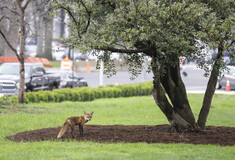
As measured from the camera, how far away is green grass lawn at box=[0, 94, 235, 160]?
7273 mm

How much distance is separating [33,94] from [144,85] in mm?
9176

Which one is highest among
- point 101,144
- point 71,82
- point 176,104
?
point 71,82

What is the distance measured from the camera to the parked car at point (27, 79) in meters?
18.7

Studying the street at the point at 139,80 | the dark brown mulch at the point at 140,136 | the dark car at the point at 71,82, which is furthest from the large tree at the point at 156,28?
the street at the point at 139,80

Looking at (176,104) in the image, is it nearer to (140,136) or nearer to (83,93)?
(140,136)

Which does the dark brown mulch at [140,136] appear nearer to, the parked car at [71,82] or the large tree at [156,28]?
the large tree at [156,28]

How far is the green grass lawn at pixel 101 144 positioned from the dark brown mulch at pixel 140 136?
1.68ft

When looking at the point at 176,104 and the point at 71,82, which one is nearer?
the point at 176,104

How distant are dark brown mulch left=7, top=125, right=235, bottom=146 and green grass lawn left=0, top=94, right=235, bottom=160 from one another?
1.68 ft

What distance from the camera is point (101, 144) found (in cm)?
838

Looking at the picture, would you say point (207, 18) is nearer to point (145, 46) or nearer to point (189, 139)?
point (145, 46)

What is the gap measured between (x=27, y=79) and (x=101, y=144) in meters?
13.3

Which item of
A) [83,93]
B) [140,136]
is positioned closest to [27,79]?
[83,93]

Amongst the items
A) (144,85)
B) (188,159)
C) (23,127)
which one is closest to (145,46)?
(188,159)
